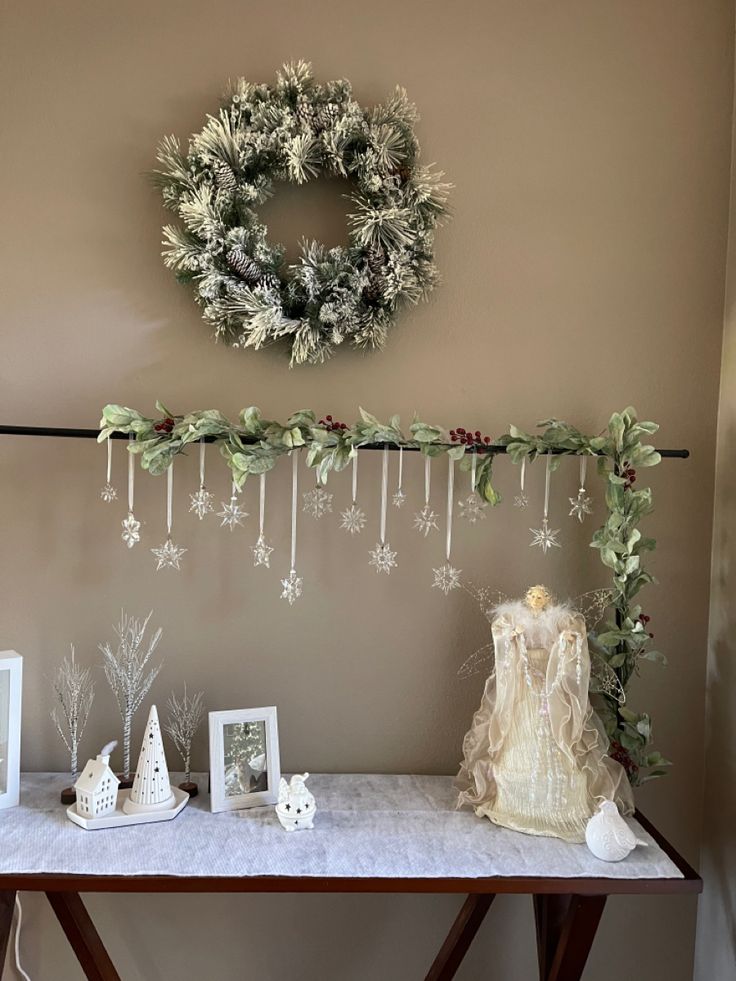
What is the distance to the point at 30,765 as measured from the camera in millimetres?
1743

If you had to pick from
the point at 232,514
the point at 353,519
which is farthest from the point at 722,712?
the point at 232,514

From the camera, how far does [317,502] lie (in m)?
1.69

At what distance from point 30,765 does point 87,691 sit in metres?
0.22

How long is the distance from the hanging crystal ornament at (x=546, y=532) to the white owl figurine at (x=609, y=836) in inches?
21.2

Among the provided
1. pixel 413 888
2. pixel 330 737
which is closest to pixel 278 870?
pixel 413 888

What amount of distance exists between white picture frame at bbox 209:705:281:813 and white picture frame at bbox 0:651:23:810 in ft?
1.30

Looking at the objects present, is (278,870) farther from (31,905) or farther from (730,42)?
(730,42)

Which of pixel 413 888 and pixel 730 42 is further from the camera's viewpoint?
pixel 730 42

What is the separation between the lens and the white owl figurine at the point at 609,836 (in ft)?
4.48

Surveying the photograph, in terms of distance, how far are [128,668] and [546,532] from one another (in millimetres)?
982

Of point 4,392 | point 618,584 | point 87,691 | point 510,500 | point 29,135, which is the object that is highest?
point 29,135

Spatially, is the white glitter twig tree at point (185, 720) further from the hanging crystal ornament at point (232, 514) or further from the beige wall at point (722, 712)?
the beige wall at point (722, 712)

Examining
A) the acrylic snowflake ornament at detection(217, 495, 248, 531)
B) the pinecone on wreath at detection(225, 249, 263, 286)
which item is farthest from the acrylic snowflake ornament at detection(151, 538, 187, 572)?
the pinecone on wreath at detection(225, 249, 263, 286)

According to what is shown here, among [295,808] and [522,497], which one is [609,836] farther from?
[522,497]
